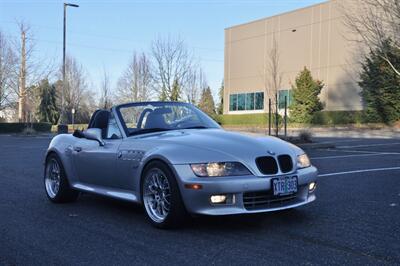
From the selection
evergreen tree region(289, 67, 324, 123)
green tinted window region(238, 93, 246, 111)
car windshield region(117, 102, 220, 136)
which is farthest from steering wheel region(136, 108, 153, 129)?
green tinted window region(238, 93, 246, 111)

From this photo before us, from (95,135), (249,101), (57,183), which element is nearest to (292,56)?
(249,101)

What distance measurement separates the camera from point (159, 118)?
6.38 m

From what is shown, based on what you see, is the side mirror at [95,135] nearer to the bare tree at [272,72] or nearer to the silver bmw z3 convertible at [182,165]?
the silver bmw z3 convertible at [182,165]

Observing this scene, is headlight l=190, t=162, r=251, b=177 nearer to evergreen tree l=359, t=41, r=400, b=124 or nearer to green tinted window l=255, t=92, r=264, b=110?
evergreen tree l=359, t=41, r=400, b=124

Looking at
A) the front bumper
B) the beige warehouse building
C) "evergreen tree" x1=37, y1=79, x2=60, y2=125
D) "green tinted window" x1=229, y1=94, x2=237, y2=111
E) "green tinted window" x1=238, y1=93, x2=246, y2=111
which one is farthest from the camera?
"evergreen tree" x1=37, y1=79, x2=60, y2=125

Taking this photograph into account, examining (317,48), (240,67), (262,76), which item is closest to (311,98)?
(317,48)

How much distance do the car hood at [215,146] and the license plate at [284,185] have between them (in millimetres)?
282

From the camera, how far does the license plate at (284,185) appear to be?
5043 mm

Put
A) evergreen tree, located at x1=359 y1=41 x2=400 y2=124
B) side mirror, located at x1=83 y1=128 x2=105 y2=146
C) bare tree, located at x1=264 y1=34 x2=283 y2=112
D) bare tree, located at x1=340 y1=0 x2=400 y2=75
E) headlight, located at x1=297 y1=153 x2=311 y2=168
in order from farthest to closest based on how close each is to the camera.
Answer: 1. bare tree, located at x1=264 y1=34 x2=283 y2=112
2. evergreen tree, located at x1=359 y1=41 x2=400 y2=124
3. bare tree, located at x1=340 y1=0 x2=400 y2=75
4. side mirror, located at x1=83 y1=128 x2=105 y2=146
5. headlight, located at x1=297 y1=153 x2=311 y2=168

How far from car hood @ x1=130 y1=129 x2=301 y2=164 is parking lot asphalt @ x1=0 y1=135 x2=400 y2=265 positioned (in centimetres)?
77

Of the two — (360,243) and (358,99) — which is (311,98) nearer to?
(358,99)

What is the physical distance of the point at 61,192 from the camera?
712 centimetres

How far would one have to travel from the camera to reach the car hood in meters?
5.03

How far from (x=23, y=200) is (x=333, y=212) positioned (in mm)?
4335
